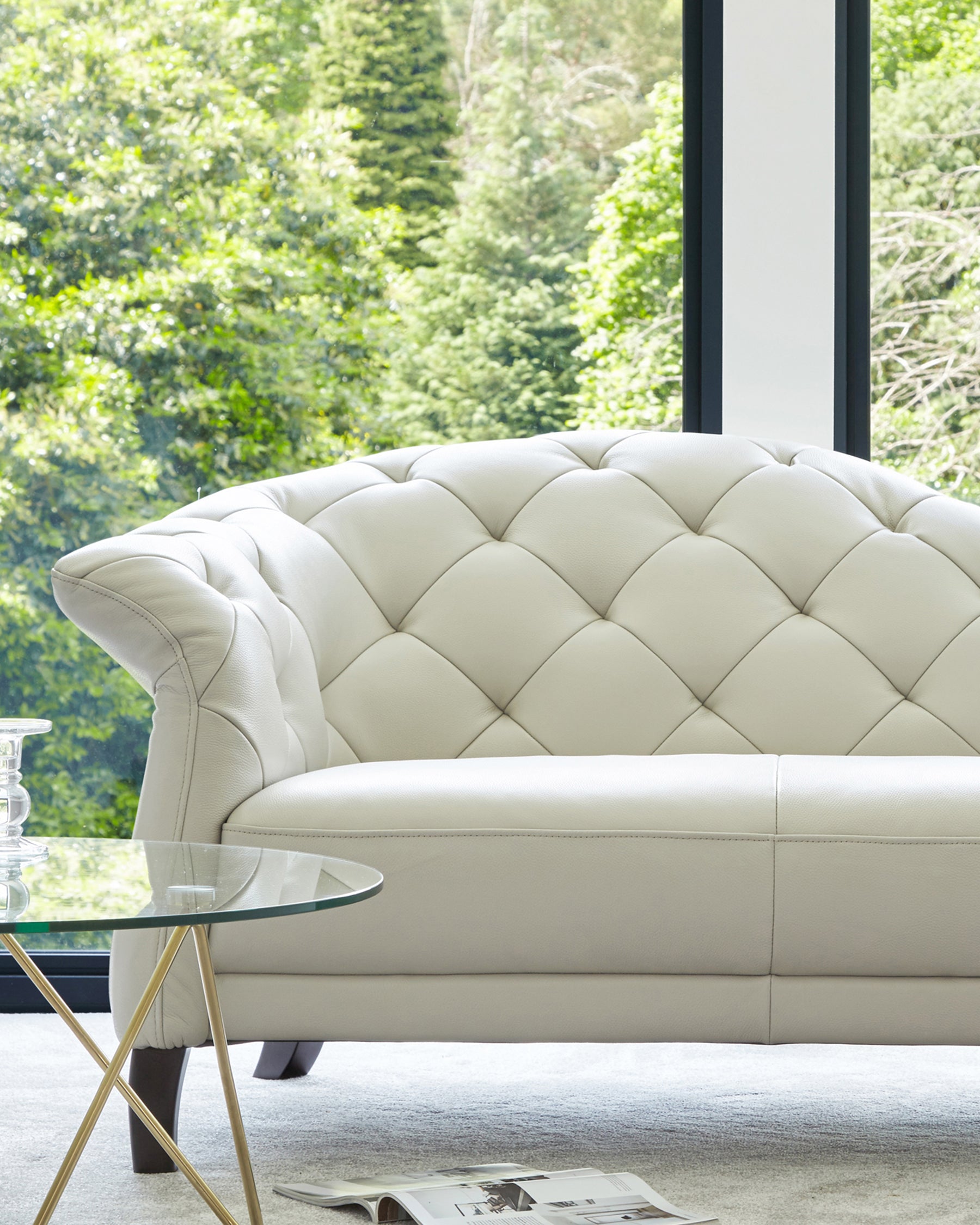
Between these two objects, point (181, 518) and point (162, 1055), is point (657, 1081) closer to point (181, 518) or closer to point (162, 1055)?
point (162, 1055)

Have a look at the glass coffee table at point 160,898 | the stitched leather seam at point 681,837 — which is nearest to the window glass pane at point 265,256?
the stitched leather seam at point 681,837

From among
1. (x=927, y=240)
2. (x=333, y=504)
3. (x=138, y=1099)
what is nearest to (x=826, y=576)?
(x=333, y=504)

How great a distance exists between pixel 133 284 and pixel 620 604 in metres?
1.32

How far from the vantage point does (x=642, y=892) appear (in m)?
1.73

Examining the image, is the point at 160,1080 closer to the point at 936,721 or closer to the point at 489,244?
the point at 936,721

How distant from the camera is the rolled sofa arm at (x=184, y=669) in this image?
1794 millimetres

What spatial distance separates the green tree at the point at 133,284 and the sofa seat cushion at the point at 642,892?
1.36 metres

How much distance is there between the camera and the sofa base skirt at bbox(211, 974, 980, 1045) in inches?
67.9

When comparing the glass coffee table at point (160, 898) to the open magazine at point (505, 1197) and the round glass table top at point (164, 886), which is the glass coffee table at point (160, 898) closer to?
the round glass table top at point (164, 886)

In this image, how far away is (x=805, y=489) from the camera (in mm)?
2559

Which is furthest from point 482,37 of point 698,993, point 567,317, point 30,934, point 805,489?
point 30,934

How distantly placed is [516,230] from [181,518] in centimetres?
123

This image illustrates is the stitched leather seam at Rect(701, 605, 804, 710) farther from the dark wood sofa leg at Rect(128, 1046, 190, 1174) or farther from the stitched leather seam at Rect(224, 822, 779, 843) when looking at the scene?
the dark wood sofa leg at Rect(128, 1046, 190, 1174)

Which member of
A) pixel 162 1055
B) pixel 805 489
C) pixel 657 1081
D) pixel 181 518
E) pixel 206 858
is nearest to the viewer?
pixel 206 858
